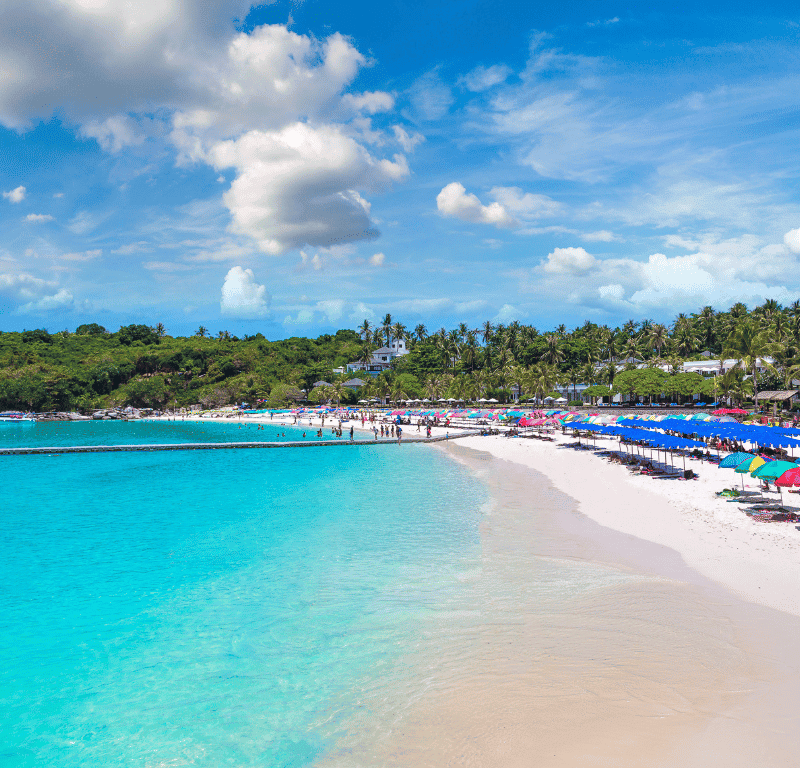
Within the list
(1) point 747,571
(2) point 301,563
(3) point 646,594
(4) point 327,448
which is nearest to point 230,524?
(2) point 301,563

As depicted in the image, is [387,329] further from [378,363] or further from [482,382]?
[482,382]

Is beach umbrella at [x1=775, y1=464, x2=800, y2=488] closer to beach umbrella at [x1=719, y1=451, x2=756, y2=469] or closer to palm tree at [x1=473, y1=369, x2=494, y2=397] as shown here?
beach umbrella at [x1=719, y1=451, x2=756, y2=469]

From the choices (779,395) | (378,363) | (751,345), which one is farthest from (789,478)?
(378,363)

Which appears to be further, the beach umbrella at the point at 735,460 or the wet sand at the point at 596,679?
the beach umbrella at the point at 735,460

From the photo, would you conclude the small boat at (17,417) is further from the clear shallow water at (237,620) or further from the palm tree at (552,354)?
the palm tree at (552,354)

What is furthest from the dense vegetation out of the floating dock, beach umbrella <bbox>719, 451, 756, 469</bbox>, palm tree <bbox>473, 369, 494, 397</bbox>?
beach umbrella <bbox>719, 451, 756, 469</bbox>

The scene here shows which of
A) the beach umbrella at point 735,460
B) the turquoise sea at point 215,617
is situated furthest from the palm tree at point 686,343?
the beach umbrella at point 735,460

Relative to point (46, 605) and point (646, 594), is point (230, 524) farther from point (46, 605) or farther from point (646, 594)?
point (646, 594)
